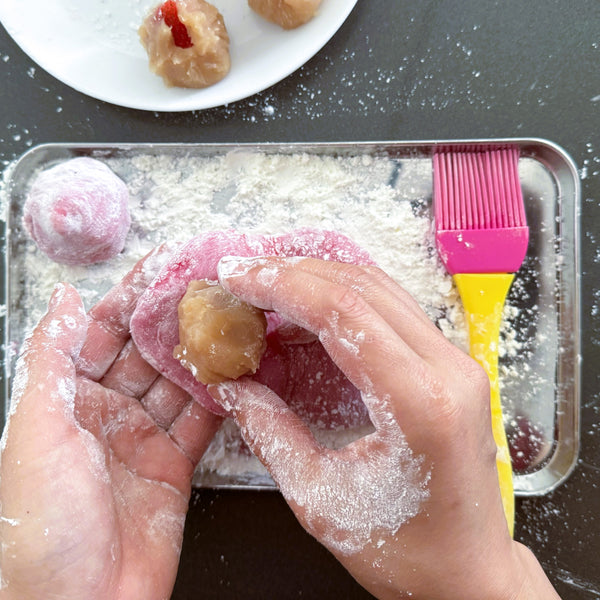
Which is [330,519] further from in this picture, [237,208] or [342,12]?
[342,12]

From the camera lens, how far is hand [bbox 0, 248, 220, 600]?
2.41ft

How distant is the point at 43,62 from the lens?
1094mm

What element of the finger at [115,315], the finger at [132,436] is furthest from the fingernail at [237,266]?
the finger at [132,436]

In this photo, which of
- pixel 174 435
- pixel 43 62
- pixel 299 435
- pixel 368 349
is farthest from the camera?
pixel 43 62

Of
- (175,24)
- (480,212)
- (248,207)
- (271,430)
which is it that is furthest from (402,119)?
(271,430)

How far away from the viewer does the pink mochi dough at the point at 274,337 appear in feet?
3.10

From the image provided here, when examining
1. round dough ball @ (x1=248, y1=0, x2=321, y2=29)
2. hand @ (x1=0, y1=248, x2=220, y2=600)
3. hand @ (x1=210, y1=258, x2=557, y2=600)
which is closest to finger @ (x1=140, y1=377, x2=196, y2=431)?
hand @ (x1=0, y1=248, x2=220, y2=600)

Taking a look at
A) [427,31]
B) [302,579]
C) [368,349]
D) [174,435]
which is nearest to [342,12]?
[427,31]

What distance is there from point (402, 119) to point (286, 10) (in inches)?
12.4

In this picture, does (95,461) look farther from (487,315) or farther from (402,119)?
(402,119)

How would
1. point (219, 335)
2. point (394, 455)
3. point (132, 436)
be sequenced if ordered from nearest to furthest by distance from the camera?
point (394, 455) → point (219, 335) → point (132, 436)

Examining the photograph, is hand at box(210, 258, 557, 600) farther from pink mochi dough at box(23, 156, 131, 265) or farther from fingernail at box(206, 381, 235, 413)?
pink mochi dough at box(23, 156, 131, 265)

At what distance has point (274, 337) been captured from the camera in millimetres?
979

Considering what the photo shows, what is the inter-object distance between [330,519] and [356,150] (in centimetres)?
69
